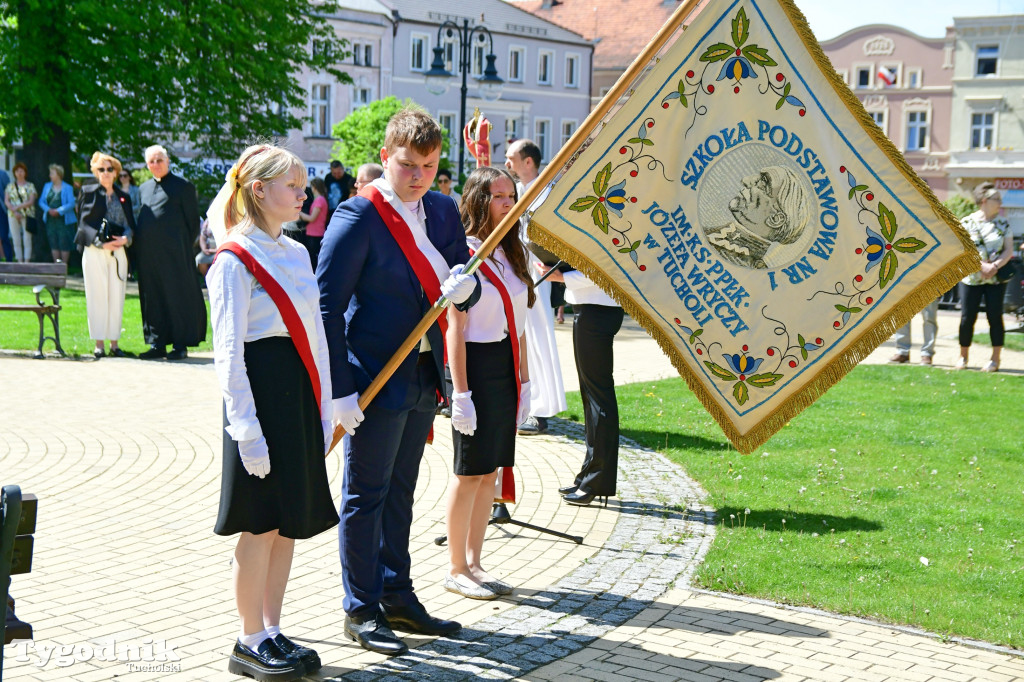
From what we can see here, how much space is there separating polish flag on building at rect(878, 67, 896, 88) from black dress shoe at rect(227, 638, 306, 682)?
73.2 m

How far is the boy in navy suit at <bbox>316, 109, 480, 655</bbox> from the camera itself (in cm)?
473

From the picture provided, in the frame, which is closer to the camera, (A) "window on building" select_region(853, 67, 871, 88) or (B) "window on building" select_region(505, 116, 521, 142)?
(B) "window on building" select_region(505, 116, 521, 142)

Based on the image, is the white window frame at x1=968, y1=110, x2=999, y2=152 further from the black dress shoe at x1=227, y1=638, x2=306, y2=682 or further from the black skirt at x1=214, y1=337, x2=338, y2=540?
the black dress shoe at x1=227, y1=638, x2=306, y2=682

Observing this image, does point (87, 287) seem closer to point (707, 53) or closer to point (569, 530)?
point (569, 530)

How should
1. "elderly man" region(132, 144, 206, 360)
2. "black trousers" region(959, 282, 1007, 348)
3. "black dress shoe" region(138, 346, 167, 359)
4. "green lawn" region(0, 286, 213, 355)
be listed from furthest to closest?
"black trousers" region(959, 282, 1007, 348) < "green lawn" region(0, 286, 213, 355) < "black dress shoe" region(138, 346, 167, 359) < "elderly man" region(132, 144, 206, 360)

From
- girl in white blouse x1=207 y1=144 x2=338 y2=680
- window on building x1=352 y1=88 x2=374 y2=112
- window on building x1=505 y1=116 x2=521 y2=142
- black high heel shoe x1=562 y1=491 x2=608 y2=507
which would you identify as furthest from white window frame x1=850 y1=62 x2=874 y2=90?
girl in white blouse x1=207 y1=144 x2=338 y2=680

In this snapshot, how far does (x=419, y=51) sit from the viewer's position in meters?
62.9

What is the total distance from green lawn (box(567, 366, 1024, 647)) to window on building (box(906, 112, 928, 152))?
62.9 metres

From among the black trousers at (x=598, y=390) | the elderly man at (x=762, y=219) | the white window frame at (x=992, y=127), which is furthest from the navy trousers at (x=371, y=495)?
the white window frame at (x=992, y=127)

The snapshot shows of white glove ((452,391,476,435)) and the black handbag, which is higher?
the black handbag

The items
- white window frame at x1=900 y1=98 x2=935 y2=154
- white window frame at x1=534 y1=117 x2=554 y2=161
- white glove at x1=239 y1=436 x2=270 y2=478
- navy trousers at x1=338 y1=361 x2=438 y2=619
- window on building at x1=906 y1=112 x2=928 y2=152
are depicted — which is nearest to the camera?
white glove at x1=239 y1=436 x2=270 y2=478

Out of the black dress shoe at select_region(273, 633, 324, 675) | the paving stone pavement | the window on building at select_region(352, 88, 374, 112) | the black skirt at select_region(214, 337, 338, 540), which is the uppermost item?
the window on building at select_region(352, 88, 374, 112)

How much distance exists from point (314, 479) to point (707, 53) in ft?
8.22

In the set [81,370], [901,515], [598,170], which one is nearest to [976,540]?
[901,515]
